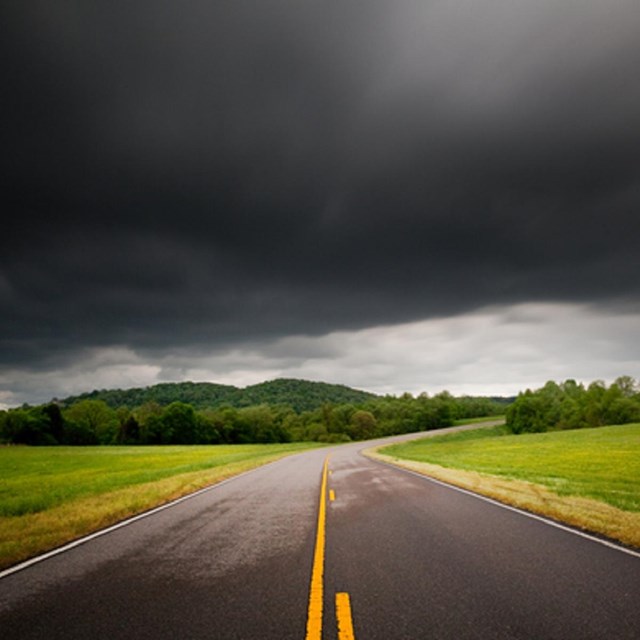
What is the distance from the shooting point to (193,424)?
9269 cm

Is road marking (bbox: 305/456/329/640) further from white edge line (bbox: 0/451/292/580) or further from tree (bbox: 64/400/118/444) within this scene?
A: tree (bbox: 64/400/118/444)

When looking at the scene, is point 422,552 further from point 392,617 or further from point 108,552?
point 108,552

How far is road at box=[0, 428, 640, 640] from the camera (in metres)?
4.00

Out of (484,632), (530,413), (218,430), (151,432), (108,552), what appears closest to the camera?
(484,632)

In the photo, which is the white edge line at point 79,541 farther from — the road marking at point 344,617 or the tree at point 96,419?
the tree at point 96,419

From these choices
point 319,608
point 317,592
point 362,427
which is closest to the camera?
point 319,608

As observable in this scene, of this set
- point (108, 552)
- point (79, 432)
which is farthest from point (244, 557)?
point (79, 432)

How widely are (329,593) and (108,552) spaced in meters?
4.50

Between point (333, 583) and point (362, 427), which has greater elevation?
point (333, 583)

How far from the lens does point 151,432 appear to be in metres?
90.4

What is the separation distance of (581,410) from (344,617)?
96131mm

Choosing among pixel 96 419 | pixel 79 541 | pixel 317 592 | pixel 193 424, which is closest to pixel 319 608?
pixel 317 592

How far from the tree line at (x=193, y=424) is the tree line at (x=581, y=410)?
31.1m

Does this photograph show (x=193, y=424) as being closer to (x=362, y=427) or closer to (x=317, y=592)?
(x=362, y=427)
